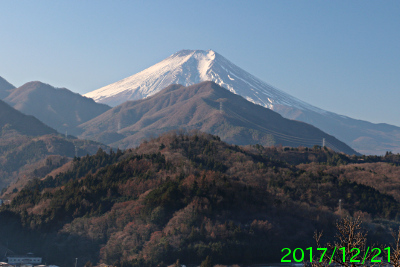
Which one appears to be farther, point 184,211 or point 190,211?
point 184,211

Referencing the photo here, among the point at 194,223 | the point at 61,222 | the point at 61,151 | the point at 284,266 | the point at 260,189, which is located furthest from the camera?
the point at 61,151

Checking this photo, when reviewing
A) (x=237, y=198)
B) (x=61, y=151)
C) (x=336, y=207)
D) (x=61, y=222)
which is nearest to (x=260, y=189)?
(x=237, y=198)

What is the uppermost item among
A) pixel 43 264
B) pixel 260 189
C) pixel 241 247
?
pixel 260 189

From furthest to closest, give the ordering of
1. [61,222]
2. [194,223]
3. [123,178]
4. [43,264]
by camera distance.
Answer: [123,178] < [61,222] < [194,223] < [43,264]

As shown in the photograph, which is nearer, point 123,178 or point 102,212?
point 102,212

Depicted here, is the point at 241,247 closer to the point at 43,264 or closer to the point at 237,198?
the point at 237,198

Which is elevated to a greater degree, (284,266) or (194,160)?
(194,160)

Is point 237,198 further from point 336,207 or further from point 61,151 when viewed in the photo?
point 61,151
